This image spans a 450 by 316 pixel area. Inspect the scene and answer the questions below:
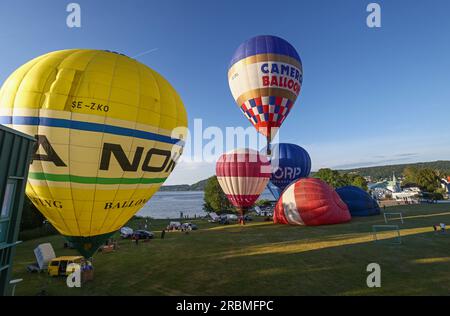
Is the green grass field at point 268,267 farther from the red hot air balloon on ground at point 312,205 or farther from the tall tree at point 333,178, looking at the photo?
the tall tree at point 333,178

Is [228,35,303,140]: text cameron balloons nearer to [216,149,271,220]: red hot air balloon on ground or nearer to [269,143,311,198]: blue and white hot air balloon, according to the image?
[216,149,271,220]: red hot air balloon on ground

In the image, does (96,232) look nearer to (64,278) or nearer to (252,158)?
(64,278)

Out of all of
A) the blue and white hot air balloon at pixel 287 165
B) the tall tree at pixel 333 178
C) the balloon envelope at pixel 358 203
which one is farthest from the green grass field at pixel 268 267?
the tall tree at pixel 333 178

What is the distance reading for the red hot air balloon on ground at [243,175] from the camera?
28.6 m

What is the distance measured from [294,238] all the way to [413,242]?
7.95m

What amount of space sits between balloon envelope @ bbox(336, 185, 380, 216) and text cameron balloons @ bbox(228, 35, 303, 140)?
14.3m

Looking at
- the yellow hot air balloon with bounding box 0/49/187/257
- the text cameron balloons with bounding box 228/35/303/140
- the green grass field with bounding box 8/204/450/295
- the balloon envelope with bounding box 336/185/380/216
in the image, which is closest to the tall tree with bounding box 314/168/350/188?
the balloon envelope with bounding box 336/185/380/216

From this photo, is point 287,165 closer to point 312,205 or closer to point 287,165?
point 287,165

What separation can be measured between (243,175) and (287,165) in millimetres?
11262

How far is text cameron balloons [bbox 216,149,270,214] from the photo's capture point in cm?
2864

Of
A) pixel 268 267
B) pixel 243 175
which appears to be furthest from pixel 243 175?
pixel 268 267

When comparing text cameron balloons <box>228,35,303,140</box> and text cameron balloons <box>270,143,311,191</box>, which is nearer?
text cameron balloons <box>228,35,303,140</box>

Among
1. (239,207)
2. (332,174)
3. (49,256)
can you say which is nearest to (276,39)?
(239,207)
